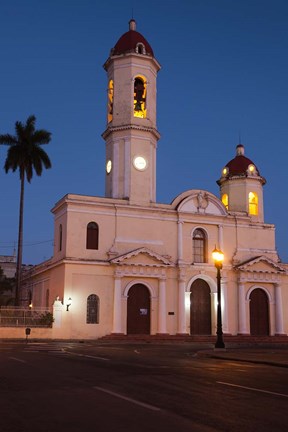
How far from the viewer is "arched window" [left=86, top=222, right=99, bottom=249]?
1587 inches

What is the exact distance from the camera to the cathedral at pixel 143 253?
39.6 m

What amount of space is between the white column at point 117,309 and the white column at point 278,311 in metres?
13.6

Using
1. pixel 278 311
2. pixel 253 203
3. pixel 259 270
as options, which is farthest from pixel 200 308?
pixel 253 203

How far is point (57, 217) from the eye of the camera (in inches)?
1679

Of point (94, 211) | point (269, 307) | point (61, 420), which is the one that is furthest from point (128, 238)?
point (61, 420)

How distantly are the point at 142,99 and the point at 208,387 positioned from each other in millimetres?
35898

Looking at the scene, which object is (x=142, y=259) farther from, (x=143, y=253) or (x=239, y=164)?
(x=239, y=164)

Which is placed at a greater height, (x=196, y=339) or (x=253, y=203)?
(x=253, y=203)

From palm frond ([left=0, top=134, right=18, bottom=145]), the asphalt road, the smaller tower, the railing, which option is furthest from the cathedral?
the asphalt road

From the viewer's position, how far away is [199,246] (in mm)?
44219

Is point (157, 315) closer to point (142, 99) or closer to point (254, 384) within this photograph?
point (142, 99)

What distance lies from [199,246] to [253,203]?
330 inches

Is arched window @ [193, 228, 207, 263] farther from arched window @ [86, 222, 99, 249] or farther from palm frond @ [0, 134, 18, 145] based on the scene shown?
palm frond @ [0, 134, 18, 145]

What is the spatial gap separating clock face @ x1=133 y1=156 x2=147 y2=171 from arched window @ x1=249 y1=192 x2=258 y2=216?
37.0ft
